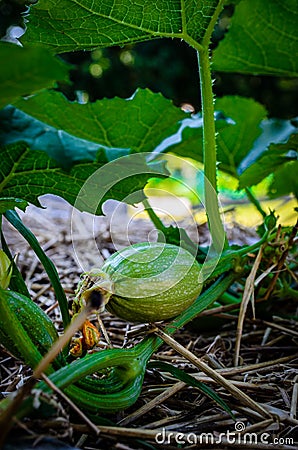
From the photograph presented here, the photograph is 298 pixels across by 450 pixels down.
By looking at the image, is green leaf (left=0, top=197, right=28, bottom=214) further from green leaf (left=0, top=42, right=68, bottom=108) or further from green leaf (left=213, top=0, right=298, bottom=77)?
green leaf (left=213, top=0, right=298, bottom=77)

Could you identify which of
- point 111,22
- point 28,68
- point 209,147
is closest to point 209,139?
point 209,147

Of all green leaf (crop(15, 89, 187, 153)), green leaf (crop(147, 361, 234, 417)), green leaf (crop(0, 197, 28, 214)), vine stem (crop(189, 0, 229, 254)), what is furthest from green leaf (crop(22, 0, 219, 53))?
green leaf (crop(147, 361, 234, 417))

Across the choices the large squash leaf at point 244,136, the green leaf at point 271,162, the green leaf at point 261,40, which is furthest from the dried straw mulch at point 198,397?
the green leaf at point 261,40

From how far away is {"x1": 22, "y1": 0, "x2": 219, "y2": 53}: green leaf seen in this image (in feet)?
2.98

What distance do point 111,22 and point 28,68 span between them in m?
0.51

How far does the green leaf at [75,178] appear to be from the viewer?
736 millimetres

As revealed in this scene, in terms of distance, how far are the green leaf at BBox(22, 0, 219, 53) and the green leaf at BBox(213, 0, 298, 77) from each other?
41 centimetres

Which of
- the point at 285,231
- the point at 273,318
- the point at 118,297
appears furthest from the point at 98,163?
the point at 273,318

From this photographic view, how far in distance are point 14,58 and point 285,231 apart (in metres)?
0.72

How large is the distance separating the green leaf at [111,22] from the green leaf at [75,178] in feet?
0.87

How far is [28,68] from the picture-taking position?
48 centimetres

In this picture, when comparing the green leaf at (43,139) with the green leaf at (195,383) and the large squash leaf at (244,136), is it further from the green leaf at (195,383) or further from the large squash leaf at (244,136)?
the large squash leaf at (244,136)

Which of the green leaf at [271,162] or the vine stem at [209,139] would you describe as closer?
the vine stem at [209,139]

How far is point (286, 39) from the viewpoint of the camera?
4.32ft
